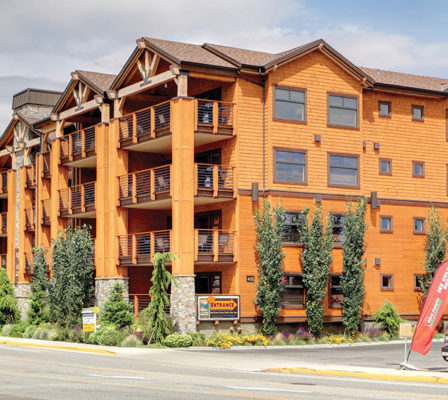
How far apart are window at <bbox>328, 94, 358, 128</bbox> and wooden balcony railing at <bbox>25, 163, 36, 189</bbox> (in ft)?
69.3

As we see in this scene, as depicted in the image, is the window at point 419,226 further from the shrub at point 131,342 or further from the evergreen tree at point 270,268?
the shrub at point 131,342

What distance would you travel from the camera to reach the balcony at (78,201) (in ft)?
149

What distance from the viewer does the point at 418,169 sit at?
43.8m

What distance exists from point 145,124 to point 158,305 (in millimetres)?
10039

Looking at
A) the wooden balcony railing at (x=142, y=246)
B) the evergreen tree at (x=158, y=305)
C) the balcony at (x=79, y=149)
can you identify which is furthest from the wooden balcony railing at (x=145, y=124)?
the evergreen tree at (x=158, y=305)

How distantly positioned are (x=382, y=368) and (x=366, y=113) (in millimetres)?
19564

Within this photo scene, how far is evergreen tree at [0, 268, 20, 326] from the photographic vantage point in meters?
48.2

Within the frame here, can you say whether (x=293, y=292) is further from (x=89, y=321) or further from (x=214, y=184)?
(x=89, y=321)

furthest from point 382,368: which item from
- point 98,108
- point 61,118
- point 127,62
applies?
point 61,118

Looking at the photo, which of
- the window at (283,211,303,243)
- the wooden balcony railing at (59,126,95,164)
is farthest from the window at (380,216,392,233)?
the wooden balcony railing at (59,126,95,164)

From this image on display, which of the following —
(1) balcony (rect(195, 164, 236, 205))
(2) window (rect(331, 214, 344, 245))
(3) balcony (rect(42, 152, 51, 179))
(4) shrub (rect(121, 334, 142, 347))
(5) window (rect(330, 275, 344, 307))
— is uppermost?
(3) balcony (rect(42, 152, 51, 179))

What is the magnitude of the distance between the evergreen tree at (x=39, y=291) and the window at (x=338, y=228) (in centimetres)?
1568

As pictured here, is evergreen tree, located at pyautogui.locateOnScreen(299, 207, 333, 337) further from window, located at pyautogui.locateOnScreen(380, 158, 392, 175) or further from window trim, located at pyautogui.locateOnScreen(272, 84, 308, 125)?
window, located at pyautogui.locateOnScreen(380, 158, 392, 175)

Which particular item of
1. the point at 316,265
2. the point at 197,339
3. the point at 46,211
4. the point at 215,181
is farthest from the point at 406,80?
the point at 46,211
